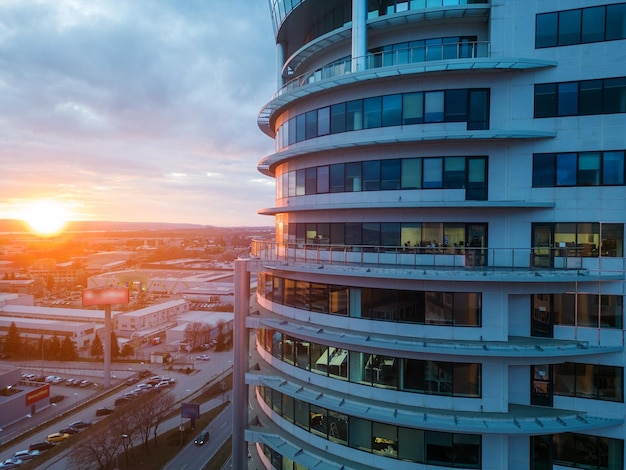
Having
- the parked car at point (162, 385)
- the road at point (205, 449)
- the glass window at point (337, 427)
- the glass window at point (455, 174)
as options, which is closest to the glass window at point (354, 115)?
the glass window at point (455, 174)

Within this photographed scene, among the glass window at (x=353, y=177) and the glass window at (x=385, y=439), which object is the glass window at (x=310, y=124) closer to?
the glass window at (x=353, y=177)

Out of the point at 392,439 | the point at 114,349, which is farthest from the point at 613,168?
the point at 114,349

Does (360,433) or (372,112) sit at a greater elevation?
(372,112)

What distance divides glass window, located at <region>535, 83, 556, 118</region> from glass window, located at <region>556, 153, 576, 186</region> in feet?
7.00

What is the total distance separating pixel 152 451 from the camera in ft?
151

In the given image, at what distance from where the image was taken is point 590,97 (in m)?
18.8

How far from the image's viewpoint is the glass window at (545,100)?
19281 mm

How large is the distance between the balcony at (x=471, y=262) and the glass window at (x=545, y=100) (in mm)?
6570

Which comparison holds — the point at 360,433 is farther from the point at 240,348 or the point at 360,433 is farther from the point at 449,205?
the point at 449,205

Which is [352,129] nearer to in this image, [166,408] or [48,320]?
[166,408]

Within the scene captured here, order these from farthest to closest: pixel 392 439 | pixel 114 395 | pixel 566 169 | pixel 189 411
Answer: pixel 114 395 → pixel 189 411 → pixel 392 439 → pixel 566 169

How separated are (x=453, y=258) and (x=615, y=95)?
10.4m

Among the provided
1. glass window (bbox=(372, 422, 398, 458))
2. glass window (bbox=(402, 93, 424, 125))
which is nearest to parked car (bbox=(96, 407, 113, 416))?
glass window (bbox=(372, 422, 398, 458))

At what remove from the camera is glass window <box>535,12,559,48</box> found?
1922cm
